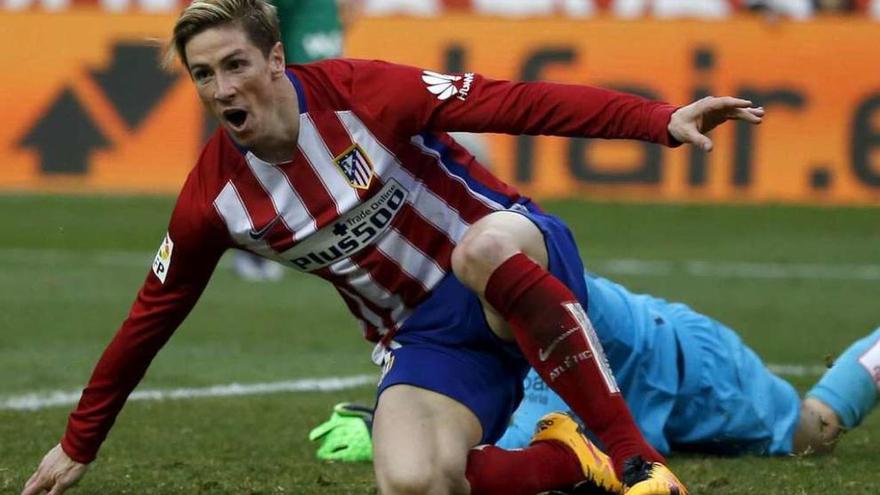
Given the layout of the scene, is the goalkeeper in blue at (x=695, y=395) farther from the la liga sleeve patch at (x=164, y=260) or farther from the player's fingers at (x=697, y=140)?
the player's fingers at (x=697, y=140)

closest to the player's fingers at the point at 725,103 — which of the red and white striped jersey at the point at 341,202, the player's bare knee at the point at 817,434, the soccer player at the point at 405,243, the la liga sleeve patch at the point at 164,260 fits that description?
the soccer player at the point at 405,243

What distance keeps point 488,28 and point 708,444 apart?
8.60 metres

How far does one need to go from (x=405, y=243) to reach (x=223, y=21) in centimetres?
69

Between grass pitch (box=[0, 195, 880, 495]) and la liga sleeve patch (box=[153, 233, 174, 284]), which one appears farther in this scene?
grass pitch (box=[0, 195, 880, 495])

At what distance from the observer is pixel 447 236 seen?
171 inches

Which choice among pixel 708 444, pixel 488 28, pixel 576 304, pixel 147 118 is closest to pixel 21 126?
pixel 147 118

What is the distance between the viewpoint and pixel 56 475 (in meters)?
4.32

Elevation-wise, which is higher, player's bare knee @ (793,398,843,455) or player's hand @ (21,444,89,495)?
player's hand @ (21,444,89,495)

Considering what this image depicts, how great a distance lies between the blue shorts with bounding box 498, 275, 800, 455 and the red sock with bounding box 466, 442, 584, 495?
71 centimetres

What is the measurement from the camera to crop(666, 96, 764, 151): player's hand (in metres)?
3.80

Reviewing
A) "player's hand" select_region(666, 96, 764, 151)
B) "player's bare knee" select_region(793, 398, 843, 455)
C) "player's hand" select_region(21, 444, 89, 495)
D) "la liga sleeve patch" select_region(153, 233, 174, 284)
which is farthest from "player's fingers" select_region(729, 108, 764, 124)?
"player's hand" select_region(21, 444, 89, 495)

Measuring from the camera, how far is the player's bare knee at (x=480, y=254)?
3932mm

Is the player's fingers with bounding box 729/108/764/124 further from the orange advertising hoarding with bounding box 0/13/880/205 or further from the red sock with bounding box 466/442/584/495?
the orange advertising hoarding with bounding box 0/13/880/205

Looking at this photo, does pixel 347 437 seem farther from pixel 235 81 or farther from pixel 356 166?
pixel 235 81
